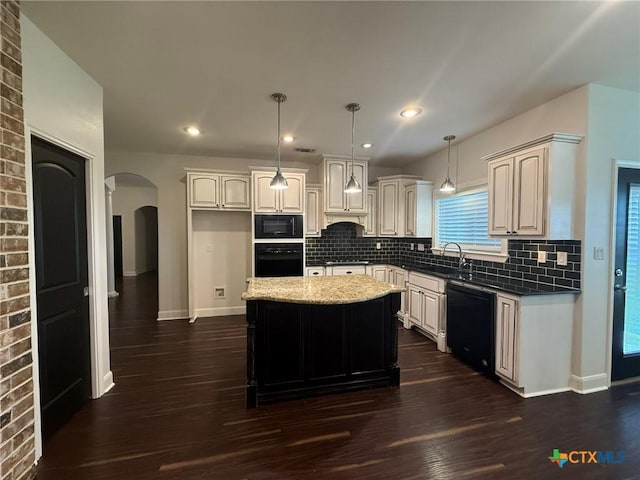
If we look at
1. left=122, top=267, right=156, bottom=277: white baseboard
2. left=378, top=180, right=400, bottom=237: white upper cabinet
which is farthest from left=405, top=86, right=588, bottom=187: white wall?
left=122, top=267, right=156, bottom=277: white baseboard

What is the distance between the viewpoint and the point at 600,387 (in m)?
2.55

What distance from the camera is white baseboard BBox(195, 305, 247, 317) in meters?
4.70

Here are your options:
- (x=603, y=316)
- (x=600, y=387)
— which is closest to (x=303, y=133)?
(x=603, y=316)

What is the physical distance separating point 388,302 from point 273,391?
129cm

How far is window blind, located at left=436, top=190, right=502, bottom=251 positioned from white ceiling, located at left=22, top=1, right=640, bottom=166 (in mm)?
1032

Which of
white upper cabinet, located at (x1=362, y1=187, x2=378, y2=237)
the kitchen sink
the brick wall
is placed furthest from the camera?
white upper cabinet, located at (x1=362, y1=187, x2=378, y2=237)

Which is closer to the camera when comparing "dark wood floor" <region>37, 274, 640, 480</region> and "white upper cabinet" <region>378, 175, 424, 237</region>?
"dark wood floor" <region>37, 274, 640, 480</region>

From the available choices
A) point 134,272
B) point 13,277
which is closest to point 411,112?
point 13,277

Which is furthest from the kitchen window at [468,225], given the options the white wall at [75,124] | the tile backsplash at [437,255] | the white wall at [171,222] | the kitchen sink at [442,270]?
the white wall at [75,124]

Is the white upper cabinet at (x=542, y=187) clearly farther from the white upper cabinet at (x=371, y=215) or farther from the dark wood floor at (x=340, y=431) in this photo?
the white upper cabinet at (x=371, y=215)

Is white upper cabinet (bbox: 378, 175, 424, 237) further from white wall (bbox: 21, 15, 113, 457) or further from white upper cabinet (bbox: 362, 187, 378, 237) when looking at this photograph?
white wall (bbox: 21, 15, 113, 457)

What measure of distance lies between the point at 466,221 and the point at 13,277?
4.48 m

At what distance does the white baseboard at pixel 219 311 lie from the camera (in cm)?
470

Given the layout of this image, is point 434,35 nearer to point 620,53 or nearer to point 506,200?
point 620,53
